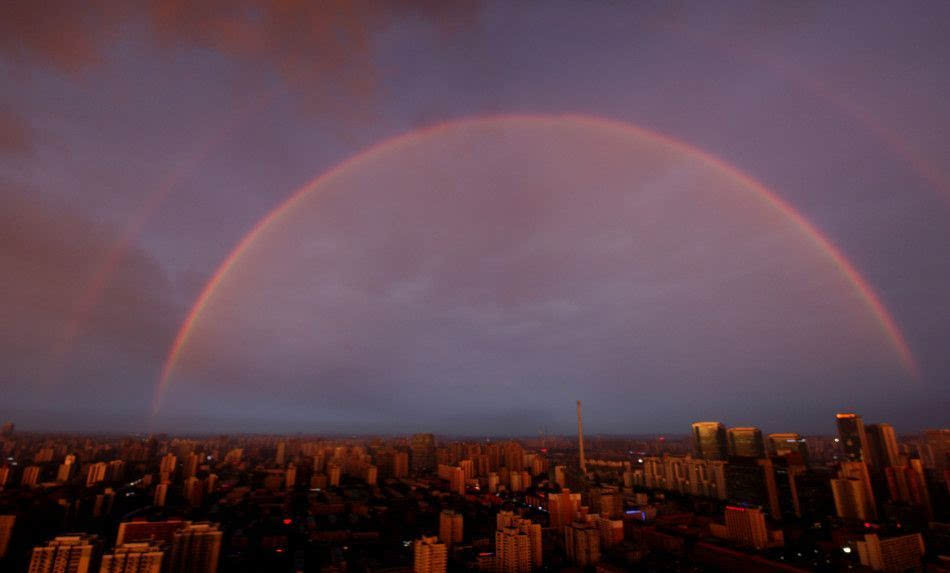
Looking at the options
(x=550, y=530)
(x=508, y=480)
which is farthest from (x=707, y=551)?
(x=508, y=480)

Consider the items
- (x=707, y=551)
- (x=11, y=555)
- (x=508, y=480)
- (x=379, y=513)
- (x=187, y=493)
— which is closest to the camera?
(x=11, y=555)

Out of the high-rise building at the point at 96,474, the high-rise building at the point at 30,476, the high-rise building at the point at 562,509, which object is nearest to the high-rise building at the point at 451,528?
the high-rise building at the point at 562,509

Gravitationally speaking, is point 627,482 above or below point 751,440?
below

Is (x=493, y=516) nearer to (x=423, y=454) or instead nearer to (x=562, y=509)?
(x=562, y=509)

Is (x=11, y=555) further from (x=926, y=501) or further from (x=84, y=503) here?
(x=926, y=501)

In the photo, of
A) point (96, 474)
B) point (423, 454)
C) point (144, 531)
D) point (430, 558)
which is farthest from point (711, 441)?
point (96, 474)

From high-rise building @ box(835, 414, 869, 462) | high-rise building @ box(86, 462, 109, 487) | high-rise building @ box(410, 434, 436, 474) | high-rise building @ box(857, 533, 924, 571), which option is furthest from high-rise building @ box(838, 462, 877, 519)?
high-rise building @ box(86, 462, 109, 487)
